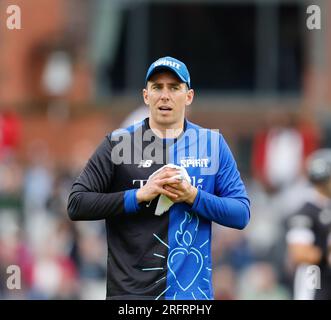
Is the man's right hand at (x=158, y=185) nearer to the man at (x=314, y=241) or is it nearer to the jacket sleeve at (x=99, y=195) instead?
the jacket sleeve at (x=99, y=195)

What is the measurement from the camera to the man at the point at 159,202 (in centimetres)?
744

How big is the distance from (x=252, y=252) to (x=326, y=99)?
10.6 meters

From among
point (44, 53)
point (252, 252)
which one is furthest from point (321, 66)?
point (252, 252)

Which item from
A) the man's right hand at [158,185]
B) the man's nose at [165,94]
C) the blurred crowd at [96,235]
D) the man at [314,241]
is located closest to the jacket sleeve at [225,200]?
the man's right hand at [158,185]

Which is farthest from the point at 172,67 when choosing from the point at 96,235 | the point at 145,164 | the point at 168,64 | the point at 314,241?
the point at 96,235

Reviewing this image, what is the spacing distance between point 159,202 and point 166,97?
1.97ft

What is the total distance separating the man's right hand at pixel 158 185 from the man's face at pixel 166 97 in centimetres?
38

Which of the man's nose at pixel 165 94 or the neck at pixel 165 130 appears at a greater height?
the man's nose at pixel 165 94

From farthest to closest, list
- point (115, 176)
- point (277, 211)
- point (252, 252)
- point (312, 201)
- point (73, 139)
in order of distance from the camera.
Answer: point (73, 139)
point (277, 211)
point (252, 252)
point (312, 201)
point (115, 176)

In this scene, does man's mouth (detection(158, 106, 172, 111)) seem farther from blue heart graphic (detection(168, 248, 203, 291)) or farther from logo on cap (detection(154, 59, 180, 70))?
blue heart graphic (detection(168, 248, 203, 291))

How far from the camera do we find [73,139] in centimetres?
2861

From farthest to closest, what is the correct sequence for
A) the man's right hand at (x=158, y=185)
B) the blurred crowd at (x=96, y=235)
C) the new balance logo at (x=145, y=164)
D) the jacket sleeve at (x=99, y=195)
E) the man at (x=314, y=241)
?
the blurred crowd at (x=96, y=235)
the man at (x=314, y=241)
the new balance logo at (x=145, y=164)
the jacket sleeve at (x=99, y=195)
the man's right hand at (x=158, y=185)
